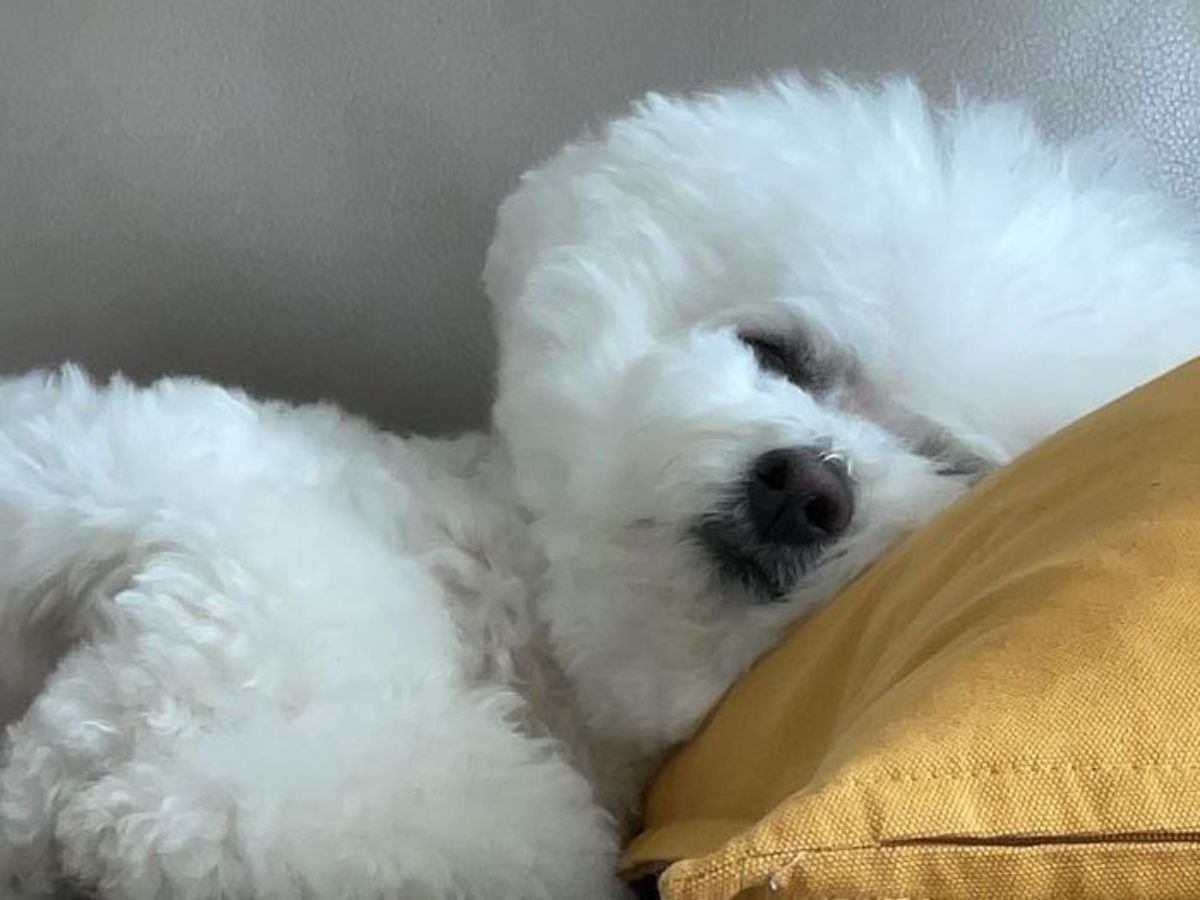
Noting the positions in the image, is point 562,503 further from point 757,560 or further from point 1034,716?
point 1034,716

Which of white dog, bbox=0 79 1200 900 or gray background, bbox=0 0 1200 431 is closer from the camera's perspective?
white dog, bbox=0 79 1200 900

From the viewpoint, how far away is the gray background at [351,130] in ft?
3.67

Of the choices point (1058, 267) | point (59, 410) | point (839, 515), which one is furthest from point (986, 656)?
point (59, 410)

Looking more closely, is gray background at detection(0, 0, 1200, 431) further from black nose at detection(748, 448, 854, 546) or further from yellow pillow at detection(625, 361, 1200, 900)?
yellow pillow at detection(625, 361, 1200, 900)

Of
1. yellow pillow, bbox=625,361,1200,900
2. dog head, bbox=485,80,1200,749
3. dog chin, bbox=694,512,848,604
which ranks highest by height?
dog head, bbox=485,80,1200,749

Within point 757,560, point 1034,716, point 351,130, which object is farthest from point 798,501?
point 351,130

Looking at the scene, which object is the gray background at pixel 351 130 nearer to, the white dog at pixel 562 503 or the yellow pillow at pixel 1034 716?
the white dog at pixel 562 503

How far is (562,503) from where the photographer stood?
2.82ft

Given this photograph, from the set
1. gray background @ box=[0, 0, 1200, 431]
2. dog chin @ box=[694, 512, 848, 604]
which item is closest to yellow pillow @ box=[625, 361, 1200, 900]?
dog chin @ box=[694, 512, 848, 604]

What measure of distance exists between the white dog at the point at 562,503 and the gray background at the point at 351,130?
7.4 inches

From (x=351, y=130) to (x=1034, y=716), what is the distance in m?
0.76

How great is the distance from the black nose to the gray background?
1.30 ft

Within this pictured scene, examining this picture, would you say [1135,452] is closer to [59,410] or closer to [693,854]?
[693,854]

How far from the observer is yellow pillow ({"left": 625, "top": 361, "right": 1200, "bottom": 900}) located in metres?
0.46
